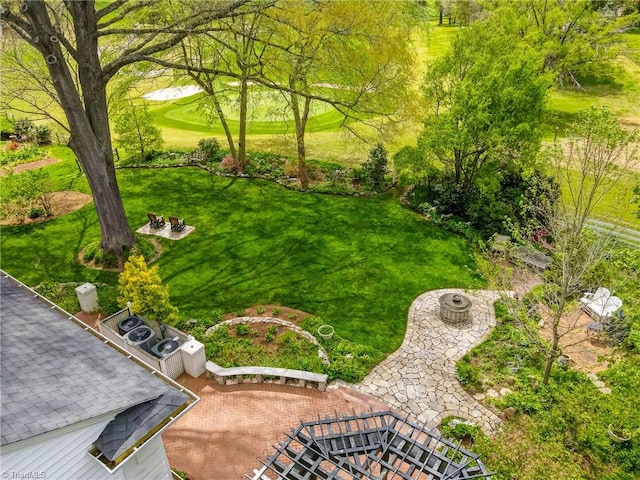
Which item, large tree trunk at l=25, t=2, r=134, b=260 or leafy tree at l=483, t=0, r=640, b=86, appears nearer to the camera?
large tree trunk at l=25, t=2, r=134, b=260

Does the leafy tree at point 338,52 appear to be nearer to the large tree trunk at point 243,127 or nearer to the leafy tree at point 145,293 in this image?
the large tree trunk at point 243,127

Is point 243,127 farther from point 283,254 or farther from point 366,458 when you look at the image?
point 366,458

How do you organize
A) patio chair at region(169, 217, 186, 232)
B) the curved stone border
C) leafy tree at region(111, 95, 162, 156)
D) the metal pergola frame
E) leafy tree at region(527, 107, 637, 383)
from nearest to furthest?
the metal pergola frame → leafy tree at region(527, 107, 637, 383) → the curved stone border → patio chair at region(169, 217, 186, 232) → leafy tree at region(111, 95, 162, 156)

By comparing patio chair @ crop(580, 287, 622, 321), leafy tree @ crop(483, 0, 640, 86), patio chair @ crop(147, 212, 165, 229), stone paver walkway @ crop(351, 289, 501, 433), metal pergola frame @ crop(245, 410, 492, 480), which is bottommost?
stone paver walkway @ crop(351, 289, 501, 433)

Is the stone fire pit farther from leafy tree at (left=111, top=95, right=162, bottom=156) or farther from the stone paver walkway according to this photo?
leafy tree at (left=111, top=95, right=162, bottom=156)

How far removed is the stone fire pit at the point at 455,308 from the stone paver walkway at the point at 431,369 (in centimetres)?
24

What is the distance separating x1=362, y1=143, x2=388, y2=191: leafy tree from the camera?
942 inches

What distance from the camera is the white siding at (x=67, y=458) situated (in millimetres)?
6105

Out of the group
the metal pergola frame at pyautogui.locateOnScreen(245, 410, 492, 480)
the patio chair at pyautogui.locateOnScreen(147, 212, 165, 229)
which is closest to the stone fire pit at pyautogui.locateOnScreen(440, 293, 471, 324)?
the metal pergola frame at pyautogui.locateOnScreen(245, 410, 492, 480)

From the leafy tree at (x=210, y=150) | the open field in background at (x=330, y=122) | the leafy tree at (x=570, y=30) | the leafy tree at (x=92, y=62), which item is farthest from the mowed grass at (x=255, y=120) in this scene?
the leafy tree at (x=92, y=62)

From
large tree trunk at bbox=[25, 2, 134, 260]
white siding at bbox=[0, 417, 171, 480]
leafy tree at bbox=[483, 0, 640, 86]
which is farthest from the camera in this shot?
leafy tree at bbox=[483, 0, 640, 86]

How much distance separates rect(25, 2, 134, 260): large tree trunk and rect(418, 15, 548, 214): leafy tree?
13972 mm

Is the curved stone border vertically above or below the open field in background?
below

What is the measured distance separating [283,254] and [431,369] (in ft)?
26.7
